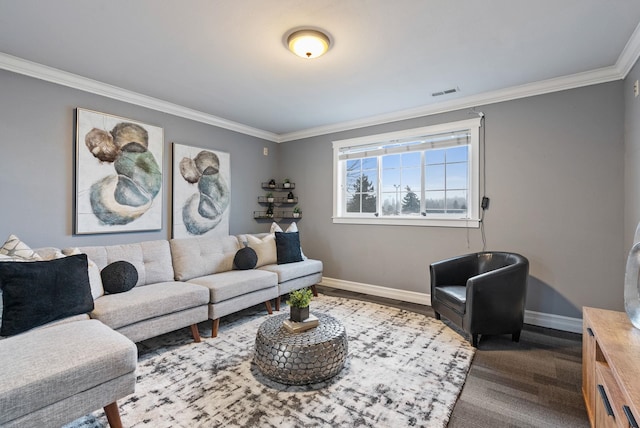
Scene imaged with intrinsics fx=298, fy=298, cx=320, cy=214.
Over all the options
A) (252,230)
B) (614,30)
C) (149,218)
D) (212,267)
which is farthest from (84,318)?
(614,30)

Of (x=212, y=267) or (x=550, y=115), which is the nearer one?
Answer: (x=550, y=115)

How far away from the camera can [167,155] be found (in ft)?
12.4

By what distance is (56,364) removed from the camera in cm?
144

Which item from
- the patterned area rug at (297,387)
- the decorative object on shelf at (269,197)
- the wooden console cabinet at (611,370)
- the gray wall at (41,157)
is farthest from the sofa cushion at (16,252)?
the wooden console cabinet at (611,370)

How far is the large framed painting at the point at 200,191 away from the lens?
384 centimetres

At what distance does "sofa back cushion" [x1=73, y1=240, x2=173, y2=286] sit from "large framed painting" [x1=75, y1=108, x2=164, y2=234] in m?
→ 0.46

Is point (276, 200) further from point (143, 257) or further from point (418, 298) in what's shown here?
point (418, 298)

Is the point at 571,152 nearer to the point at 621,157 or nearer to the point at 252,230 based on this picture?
the point at 621,157

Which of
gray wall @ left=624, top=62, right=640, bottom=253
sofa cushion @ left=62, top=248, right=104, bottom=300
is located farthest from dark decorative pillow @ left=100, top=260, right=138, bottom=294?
gray wall @ left=624, top=62, right=640, bottom=253

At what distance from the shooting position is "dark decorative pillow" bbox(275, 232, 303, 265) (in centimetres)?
398

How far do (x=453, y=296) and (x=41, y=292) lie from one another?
322cm

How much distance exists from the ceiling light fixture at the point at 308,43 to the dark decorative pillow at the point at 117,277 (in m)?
2.39

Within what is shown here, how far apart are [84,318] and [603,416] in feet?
10.0

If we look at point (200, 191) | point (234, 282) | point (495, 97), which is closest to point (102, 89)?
point (200, 191)
